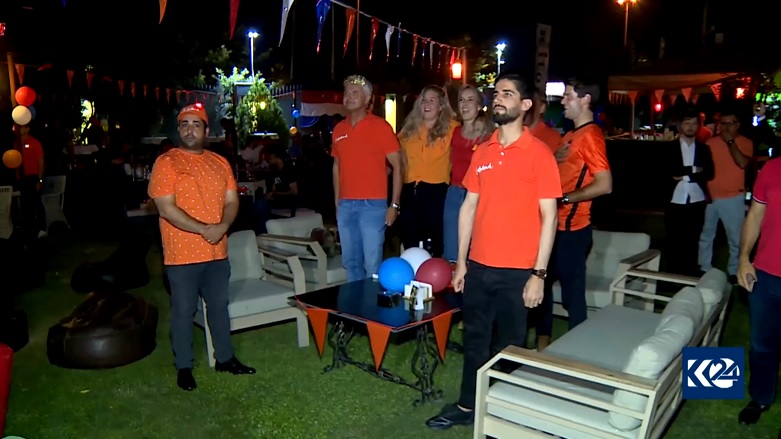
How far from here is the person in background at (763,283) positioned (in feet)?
10.7

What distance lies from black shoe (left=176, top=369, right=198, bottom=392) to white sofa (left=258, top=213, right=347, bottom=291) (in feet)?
4.00

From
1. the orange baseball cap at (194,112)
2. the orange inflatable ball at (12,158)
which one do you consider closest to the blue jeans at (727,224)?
the orange baseball cap at (194,112)

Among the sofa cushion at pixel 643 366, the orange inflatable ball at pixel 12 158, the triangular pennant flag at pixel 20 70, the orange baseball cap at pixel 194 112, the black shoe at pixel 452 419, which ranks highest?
the triangular pennant flag at pixel 20 70

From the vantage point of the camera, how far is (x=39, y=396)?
3975 millimetres

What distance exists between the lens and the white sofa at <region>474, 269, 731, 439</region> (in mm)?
2568

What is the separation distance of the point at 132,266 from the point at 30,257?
3.72 feet

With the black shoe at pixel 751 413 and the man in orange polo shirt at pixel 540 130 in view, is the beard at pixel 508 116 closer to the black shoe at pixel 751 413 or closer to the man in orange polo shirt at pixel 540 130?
the man in orange polo shirt at pixel 540 130

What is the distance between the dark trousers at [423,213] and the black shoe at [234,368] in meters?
1.71

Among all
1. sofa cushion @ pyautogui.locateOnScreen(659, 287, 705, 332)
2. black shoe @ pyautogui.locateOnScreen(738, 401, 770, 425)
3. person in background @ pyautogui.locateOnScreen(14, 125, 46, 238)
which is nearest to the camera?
sofa cushion @ pyautogui.locateOnScreen(659, 287, 705, 332)

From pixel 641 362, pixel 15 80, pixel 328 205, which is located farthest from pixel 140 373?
pixel 15 80

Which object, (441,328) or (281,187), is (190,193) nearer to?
(441,328)

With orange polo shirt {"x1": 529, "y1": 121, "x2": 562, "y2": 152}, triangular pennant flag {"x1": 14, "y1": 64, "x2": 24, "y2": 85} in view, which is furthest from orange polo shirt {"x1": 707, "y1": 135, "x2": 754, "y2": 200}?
triangular pennant flag {"x1": 14, "y1": 64, "x2": 24, "y2": 85}

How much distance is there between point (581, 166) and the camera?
3877 millimetres

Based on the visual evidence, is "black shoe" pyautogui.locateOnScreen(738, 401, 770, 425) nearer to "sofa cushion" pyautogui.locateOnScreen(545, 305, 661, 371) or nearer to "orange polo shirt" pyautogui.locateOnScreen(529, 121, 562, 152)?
"sofa cushion" pyautogui.locateOnScreen(545, 305, 661, 371)
